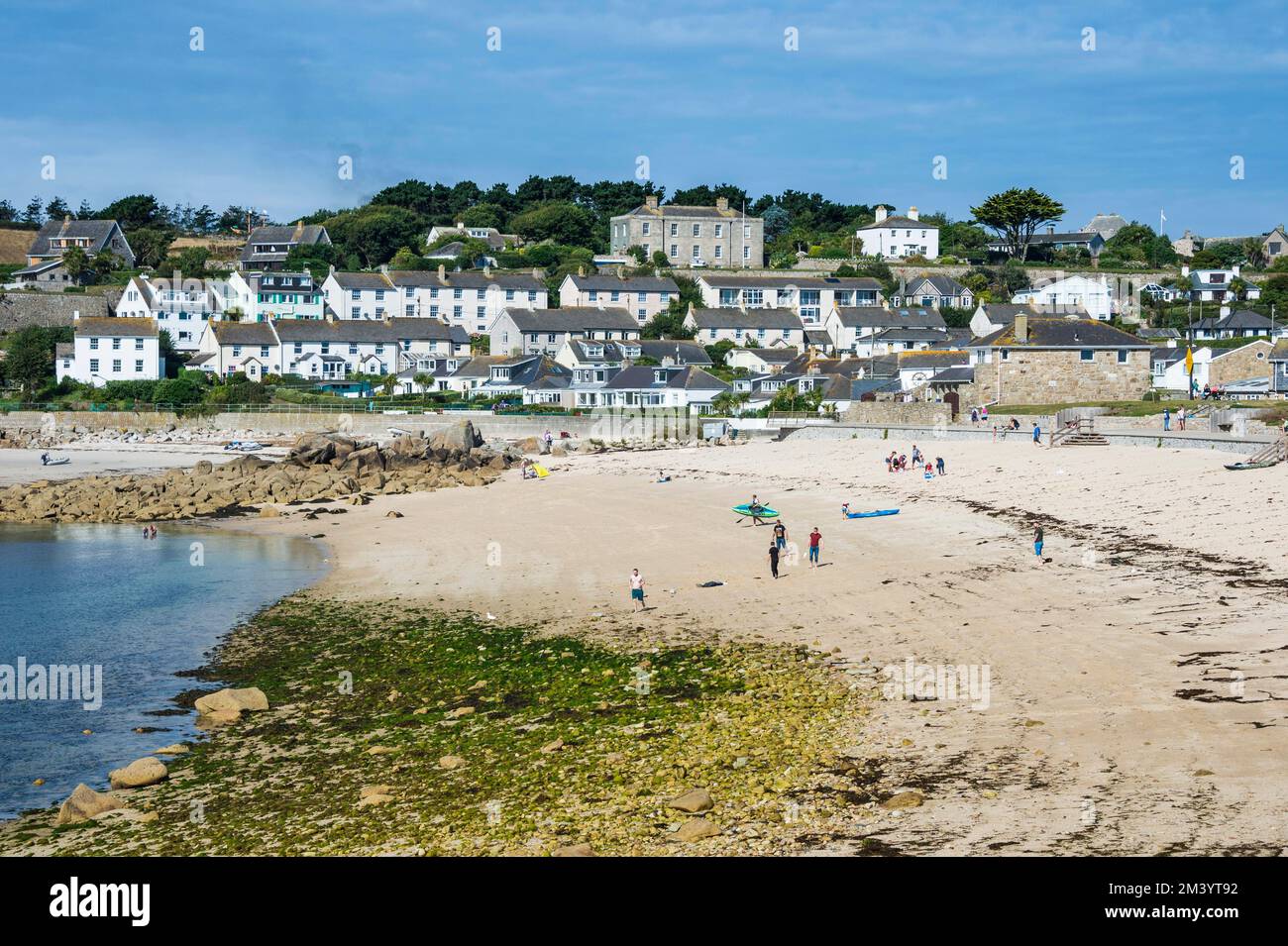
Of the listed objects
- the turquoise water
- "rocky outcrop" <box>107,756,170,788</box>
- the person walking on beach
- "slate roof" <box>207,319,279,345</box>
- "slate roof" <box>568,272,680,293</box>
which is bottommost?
the turquoise water

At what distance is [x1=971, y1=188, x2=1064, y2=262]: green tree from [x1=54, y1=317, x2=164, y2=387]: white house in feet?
245

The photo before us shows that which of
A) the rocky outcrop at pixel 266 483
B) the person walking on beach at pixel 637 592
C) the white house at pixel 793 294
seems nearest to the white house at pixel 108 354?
the rocky outcrop at pixel 266 483

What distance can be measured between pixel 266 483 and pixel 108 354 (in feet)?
161

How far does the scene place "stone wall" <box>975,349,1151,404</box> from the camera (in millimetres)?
58062

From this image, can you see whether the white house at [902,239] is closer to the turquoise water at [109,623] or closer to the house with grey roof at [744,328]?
the house with grey roof at [744,328]

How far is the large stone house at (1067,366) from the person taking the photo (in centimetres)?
5803

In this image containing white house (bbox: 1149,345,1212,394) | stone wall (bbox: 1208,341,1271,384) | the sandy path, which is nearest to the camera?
the sandy path

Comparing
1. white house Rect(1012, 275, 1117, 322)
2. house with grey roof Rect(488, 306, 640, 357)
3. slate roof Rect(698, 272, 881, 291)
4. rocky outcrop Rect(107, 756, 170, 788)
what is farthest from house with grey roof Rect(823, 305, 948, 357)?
rocky outcrop Rect(107, 756, 170, 788)

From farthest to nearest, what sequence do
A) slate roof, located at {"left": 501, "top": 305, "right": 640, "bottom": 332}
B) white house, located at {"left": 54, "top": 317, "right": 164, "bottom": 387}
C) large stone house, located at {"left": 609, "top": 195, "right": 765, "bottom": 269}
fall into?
large stone house, located at {"left": 609, "top": 195, "right": 765, "bottom": 269} < slate roof, located at {"left": 501, "top": 305, "right": 640, "bottom": 332} < white house, located at {"left": 54, "top": 317, "right": 164, "bottom": 387}

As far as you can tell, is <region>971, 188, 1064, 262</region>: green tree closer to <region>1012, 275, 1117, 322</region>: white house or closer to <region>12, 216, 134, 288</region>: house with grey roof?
<region>1012, 275, 1117, 322</region>: white house

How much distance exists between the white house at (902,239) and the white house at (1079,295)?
61.1 ft

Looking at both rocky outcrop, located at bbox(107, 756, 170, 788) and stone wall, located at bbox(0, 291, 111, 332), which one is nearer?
rocky outcrop, located at bbox(107, 756, 170, 788)
